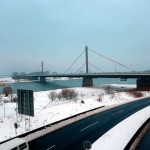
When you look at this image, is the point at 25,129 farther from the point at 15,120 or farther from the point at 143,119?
the point at 143,119

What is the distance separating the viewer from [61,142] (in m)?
11.8

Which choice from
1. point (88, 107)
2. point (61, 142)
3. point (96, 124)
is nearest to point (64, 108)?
point (88, 107)

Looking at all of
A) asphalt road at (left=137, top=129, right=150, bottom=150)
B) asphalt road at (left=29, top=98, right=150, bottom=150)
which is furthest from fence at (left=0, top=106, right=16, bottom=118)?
asphalt road at (left=137, top=129, right=150, bottom=150)

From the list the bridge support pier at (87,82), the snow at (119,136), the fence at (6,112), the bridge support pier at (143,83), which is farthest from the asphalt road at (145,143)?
the bridge support pier at (87,82)

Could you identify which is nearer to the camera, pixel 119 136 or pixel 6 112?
pixel 119 136

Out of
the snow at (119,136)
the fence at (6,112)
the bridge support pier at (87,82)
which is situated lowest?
the snow at (119,136)

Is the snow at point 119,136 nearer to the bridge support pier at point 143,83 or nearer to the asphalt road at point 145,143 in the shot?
the asphalt road at point 145,143

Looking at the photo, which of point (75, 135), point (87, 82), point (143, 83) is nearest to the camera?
point (75, 135)

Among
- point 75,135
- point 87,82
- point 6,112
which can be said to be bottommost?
point 75,135

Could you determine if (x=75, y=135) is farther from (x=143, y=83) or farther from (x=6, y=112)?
(x=143, y=83)

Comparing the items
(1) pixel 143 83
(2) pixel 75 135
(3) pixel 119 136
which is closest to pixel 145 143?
(3) pixel 119 136

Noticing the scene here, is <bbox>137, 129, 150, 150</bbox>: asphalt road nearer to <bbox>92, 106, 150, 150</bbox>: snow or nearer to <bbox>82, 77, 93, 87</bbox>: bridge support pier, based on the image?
<bbox>92, 106, 150, 150</bbox>: snow

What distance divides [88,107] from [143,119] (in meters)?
9.42

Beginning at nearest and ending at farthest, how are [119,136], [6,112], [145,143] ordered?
[145,143] → [119,136] → [6,112]
